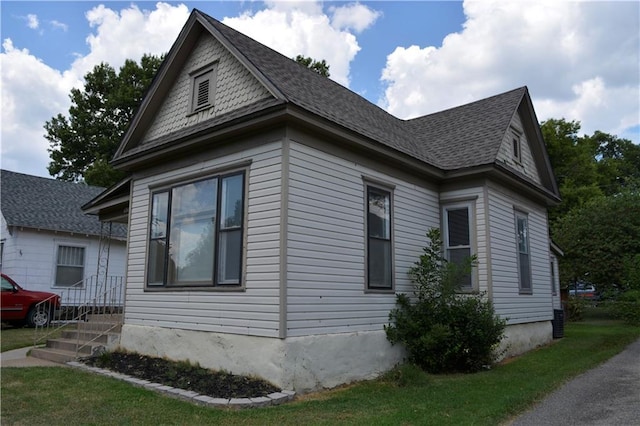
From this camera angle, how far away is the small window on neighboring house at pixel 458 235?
10.7 metres

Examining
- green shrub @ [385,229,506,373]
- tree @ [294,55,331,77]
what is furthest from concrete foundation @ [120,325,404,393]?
tree @ [294,55,331,77]

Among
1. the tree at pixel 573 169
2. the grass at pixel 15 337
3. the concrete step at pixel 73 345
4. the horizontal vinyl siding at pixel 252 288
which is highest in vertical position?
the tree at pixel 573 169

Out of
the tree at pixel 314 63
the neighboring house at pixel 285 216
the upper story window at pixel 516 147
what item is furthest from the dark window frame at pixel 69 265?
the tree at pixel 314 63

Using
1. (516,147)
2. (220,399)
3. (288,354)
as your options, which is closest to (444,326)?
(288,354)

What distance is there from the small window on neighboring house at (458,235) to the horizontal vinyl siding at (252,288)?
16.5ft

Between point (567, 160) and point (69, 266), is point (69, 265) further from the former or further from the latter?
point (567, 160)

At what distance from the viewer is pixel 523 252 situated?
1231 centimetres

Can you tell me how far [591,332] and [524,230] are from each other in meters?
5.96

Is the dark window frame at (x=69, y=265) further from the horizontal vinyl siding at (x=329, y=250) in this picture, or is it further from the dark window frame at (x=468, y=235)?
the dark window frame at (x=468, y=235)

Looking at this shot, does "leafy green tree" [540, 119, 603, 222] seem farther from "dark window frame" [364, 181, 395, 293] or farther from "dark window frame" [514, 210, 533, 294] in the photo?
"dark window frame" [364, 181, 395, 293]

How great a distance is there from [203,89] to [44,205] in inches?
529

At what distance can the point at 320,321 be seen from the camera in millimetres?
7625

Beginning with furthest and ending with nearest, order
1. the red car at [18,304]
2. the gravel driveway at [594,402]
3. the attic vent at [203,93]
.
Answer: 1. the red car at [18,304]
2. the attic vent at [203,93]
3. the gravel driveway at [594,402]

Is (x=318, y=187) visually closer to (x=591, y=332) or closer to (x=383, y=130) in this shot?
(x=383, y=130)
